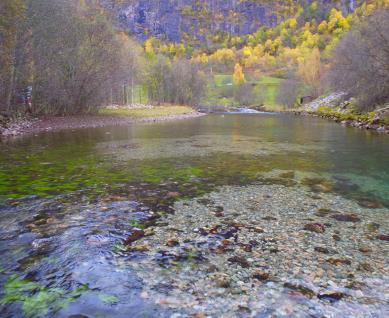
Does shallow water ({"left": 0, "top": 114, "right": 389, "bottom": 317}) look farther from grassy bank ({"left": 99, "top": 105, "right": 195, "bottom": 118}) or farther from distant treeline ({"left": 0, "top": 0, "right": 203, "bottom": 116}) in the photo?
grassy bank ({"left": 99, "top": 105, "right": 195, "bottom": 118})

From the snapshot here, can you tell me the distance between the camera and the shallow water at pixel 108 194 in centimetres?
551

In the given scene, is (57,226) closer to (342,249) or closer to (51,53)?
(342,249)

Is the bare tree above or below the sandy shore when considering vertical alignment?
above

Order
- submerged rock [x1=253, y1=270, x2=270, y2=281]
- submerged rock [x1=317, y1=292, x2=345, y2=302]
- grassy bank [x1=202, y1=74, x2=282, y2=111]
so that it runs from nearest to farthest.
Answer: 1. submerged rock [x1=317, y1=292, x2=345, y2=302]
2. submerged rock [x1=253, y1=270, x2=270, y2=281]
3. grassy bank [x1=202, y1=74, x2=282, y2=111]

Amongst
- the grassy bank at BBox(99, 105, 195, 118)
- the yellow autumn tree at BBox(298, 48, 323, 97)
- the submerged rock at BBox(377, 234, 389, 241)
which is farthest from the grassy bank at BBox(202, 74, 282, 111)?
the submerged rock at BBox(377, 234, 389, 241)

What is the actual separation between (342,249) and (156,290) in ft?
12.2

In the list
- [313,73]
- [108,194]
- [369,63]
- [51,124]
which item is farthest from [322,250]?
[313,73]

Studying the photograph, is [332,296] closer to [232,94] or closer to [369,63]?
[369,63]

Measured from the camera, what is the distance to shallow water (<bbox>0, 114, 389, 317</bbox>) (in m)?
5.51

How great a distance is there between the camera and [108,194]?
1089 cm

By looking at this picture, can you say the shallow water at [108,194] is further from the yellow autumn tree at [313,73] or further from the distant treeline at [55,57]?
the yellow autumn tree at [313,73]

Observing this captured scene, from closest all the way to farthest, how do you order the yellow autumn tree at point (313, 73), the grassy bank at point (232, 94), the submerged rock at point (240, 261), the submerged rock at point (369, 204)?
the submerged rock at point (240, 261)
the submerged rock at point (369, 204)
the yellow autumn tree at point (313, 73)
the grassy bank at point (232, 94)

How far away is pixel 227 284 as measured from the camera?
5.69m

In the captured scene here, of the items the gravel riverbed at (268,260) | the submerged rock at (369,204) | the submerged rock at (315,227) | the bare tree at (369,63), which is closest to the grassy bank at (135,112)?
the bare tree at (369,63)
